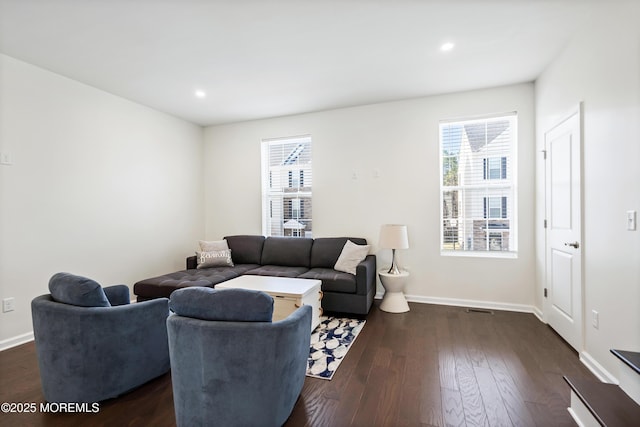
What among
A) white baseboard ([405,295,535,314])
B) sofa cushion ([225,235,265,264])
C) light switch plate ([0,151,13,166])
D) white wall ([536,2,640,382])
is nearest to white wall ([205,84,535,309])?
white baseboard ([405,295,535,314])

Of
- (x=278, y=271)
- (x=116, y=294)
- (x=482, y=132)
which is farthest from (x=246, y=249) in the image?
(x=482, y=132)

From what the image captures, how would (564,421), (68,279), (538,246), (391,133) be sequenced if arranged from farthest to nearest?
(391,133) < (538,246) < (68,279) < (564,421)

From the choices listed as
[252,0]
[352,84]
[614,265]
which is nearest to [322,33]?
[252,0]

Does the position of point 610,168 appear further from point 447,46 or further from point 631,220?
point 447,46

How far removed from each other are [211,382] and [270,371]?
12.2 inches

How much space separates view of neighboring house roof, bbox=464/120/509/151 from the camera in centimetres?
372

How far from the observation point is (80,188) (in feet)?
10.8

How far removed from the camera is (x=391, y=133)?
4078 mm

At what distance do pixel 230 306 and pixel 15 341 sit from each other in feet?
9.41

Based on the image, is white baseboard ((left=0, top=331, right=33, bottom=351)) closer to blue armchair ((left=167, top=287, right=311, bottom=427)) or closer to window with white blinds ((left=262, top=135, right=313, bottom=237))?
blue armchair ((left=167, top=287, right=311, bottom=427))

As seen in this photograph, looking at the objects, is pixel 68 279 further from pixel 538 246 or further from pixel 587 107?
pixel 538 246

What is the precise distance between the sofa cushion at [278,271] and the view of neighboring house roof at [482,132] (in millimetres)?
2806

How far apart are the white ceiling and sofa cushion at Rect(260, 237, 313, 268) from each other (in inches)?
79.9

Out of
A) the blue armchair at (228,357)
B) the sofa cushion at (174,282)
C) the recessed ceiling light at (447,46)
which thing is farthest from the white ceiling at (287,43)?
the sofa cushion at (174,282)
